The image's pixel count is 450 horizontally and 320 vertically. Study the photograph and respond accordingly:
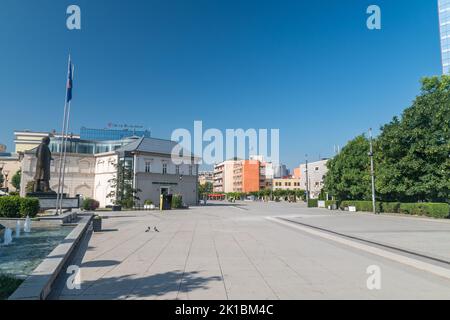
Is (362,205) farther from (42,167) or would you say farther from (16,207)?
(16,207)

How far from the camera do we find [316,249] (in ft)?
33.0

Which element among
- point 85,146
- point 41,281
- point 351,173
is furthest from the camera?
point 85,146

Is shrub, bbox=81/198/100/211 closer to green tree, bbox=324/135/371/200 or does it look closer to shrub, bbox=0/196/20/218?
shrub, bbox=0/196/20/218

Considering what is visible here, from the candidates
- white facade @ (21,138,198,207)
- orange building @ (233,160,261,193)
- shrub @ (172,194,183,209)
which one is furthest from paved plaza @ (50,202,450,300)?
orange building @ (233,160,261,193)

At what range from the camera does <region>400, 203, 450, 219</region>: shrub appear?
24.1 meters

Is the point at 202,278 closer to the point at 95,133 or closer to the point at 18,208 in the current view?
the point at 18,208

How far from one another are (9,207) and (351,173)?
1413 inches

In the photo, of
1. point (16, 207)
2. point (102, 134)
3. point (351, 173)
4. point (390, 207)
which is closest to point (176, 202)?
point (351, 173)

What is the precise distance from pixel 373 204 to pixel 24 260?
31.4 meters

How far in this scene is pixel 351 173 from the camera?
38562mm

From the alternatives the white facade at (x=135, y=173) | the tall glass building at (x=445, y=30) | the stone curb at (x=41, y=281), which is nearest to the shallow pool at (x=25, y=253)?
the stone curb at (x=41, y=281)

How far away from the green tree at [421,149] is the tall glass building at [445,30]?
224 ft

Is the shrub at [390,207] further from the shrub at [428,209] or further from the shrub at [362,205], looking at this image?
the shrub at [428,209]

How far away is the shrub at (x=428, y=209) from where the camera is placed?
2409cm
